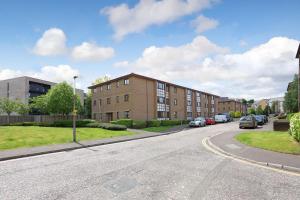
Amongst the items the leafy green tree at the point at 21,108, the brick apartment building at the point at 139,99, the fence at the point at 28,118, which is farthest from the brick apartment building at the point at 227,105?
the leafy green tree at the point at 21,108

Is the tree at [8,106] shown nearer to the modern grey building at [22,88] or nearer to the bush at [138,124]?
the modern grey building at [22,88]

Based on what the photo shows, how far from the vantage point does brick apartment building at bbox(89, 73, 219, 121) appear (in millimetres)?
40875

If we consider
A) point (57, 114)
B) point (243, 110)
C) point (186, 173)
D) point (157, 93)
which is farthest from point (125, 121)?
point (243, 110)

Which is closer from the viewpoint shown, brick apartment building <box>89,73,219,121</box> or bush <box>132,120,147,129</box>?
bush <box>132,120,147,129</box>

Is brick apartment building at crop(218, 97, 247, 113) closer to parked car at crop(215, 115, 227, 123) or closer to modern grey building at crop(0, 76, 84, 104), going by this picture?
parked car at crop(215, 115, 227, 123)

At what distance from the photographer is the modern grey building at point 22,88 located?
53875mm

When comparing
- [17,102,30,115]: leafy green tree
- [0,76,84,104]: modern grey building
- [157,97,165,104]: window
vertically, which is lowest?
[17,102,30,115]: leafy green tree

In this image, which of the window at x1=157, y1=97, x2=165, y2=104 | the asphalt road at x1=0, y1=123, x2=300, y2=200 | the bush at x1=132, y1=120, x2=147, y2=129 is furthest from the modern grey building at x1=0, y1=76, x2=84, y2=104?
the asphalt road at x1=0, y1=123, x2=300, y2=200

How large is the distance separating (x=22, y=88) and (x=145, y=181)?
5481cm

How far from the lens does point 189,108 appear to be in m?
59.5

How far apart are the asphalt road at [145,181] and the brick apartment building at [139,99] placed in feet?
98.9

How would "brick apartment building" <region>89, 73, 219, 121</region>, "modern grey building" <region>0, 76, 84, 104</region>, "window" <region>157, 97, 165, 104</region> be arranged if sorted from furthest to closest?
"modern grey building" <region>0, 76, 84, 104</region> < "window" <region>157, 97, 165, 104</region> < "brick apartment building" <region>89, 73, 219, 121</region>

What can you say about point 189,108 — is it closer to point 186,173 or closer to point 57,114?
point 57,114

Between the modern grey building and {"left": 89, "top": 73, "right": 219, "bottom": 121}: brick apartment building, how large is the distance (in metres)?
15.4
